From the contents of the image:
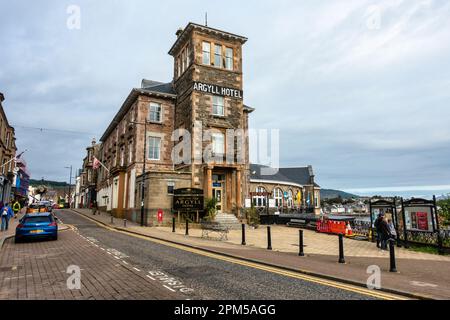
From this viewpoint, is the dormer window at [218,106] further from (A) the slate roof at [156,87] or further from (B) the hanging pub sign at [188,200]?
(B) the hanging pub sign at [188,200]

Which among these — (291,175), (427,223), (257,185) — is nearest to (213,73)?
(427,223)

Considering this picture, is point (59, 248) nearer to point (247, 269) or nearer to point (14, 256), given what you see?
point (14, 256)

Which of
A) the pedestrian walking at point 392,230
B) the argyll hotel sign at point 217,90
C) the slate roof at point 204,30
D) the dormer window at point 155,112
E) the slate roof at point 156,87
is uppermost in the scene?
the slate roof at point 204,30

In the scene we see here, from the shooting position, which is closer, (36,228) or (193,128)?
(36,228)

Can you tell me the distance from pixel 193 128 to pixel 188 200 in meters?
6.23

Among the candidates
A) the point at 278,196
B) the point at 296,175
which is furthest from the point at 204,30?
the point at 296,175

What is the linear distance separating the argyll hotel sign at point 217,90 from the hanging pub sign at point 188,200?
9061mm

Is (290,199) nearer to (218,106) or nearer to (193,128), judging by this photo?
(218,106)

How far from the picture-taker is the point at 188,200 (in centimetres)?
2386

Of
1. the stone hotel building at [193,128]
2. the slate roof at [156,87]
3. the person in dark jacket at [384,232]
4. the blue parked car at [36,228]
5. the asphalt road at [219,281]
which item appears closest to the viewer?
the asphalt road at [219,281]

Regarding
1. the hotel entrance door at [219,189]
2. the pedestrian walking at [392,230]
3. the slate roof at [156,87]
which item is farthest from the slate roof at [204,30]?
the pedestrian walking at [392,230]

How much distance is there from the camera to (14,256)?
10961mm

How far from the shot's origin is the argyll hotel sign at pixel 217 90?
27013 millimetres

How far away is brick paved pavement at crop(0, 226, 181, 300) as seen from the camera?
20.1ft
